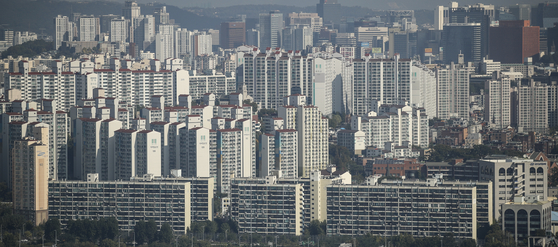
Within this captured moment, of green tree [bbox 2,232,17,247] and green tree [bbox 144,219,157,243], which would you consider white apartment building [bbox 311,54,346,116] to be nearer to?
green tree [bbox 144,219,157,243]

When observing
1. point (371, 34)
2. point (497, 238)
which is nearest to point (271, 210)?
point (497, 238)

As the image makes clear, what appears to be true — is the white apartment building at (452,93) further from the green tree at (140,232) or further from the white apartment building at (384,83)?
the green tree at (140,232)

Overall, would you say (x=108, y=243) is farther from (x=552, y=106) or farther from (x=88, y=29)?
(x=88, y=29)

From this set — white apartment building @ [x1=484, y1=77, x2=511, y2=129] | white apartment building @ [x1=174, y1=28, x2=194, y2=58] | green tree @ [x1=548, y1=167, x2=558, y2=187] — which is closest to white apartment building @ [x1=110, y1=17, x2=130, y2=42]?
white apartment building @ [x1=174, y1=28, x2=194, y2=58]

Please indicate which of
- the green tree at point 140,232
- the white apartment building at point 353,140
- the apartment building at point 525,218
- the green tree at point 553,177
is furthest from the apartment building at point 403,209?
the white apartment building at point 353,140

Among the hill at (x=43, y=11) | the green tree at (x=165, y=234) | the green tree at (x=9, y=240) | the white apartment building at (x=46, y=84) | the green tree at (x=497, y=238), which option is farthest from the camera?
the hill at (x=43, y=11)

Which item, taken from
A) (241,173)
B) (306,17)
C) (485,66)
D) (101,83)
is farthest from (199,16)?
(241,173)
